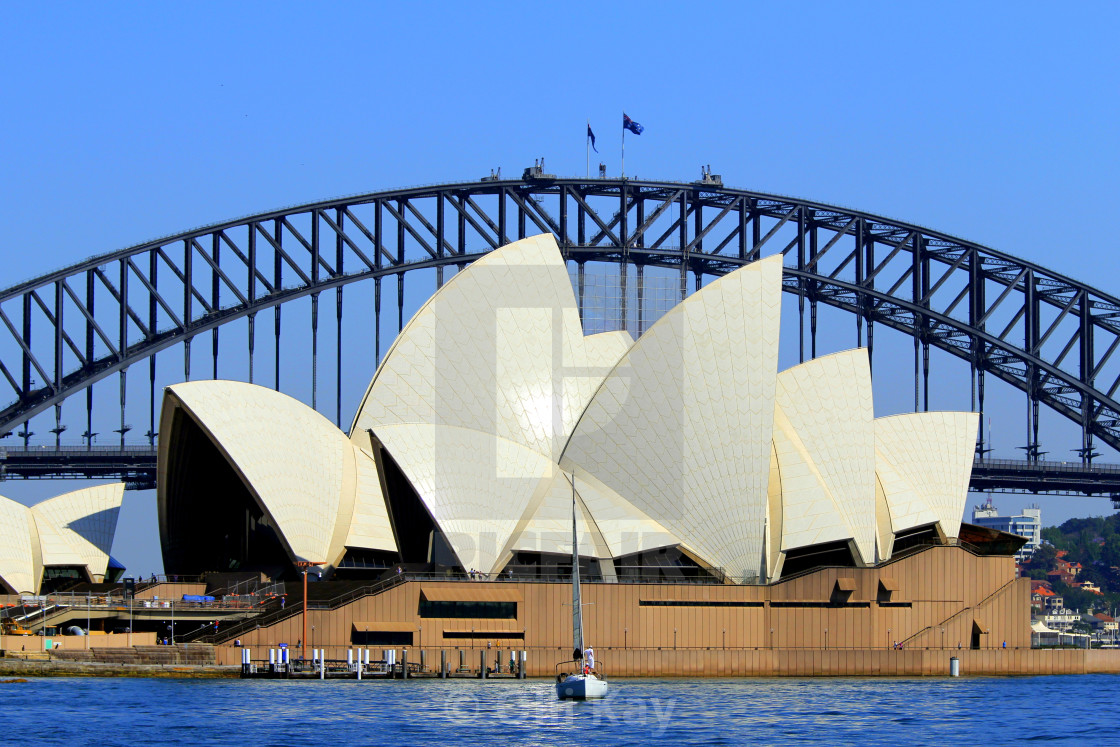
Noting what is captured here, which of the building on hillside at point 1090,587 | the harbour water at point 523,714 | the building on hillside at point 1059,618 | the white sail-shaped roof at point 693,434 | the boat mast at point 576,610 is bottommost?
the building on hillside at point 1059,618

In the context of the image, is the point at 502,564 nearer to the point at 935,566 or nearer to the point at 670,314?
the point at 670,314

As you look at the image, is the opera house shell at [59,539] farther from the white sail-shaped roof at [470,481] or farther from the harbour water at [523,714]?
the white sail-shaped roof at [470,481]

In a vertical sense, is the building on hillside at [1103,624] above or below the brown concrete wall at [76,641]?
below

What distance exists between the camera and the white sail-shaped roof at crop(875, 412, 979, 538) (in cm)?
6825

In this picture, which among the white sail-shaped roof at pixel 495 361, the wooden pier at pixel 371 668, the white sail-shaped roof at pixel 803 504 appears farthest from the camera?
the white sail-shaped roof at pixel 495 361

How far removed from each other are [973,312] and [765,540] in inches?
1437

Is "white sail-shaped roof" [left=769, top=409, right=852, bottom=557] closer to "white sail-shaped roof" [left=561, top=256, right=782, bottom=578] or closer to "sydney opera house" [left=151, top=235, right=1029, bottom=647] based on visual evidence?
"sydney opera house" [left=151, top=235, right=1029, bottom=647]

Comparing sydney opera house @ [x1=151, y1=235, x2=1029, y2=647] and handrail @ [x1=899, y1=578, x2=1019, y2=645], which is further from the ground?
sydney opera house @ [x1=151, y1=235, x2=1029, y2=647]

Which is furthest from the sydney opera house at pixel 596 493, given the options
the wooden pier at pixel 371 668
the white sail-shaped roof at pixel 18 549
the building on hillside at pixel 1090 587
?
the building on hillside at pixel 1090 587

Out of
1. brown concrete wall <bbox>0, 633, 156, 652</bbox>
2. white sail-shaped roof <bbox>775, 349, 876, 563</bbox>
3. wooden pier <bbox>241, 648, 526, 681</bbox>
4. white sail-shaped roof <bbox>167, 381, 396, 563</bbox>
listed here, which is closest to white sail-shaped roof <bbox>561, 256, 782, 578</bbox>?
white sail-shaped roof <bbox>775, 349, 876, 563</bbox>

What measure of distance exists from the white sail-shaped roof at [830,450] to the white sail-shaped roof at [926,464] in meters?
2.83

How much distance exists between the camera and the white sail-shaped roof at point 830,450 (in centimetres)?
6438

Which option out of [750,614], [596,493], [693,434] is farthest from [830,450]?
[596,493]

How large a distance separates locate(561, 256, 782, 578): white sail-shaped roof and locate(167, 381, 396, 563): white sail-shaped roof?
8633 mm
